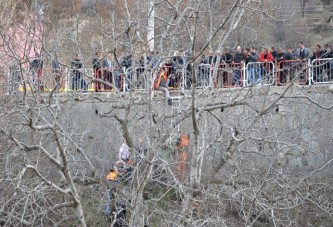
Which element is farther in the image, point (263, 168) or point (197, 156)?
point (263, 168)

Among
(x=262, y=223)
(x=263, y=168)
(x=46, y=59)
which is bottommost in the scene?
(x=262, y=223)

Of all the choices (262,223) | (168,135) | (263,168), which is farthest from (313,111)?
(168,135)

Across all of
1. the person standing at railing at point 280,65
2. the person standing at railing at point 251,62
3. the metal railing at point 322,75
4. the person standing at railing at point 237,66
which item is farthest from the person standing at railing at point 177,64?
the metal railing at point 322,75

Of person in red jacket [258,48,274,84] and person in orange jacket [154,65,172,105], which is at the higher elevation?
person in red jacket [258,48,274,84]

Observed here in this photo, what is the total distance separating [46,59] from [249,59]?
281 inches

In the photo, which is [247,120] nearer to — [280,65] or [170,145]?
[170,145]

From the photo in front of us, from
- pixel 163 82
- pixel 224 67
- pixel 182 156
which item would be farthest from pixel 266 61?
pixel 182 156

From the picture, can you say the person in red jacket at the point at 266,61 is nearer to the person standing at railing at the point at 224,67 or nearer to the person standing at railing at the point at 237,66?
the person standing at railing at the point at 237,66

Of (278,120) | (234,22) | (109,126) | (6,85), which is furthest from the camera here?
(109,126)

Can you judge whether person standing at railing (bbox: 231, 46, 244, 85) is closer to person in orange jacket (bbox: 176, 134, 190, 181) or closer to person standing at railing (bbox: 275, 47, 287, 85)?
person standing at railing (bbox: 275, 47, 287, 85)

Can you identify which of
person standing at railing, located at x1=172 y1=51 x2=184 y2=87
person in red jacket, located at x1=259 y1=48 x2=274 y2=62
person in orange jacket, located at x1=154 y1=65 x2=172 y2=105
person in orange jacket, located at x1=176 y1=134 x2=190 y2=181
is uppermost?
person in red jacket, located at x1=259 y1=48 x2=274 y2=62

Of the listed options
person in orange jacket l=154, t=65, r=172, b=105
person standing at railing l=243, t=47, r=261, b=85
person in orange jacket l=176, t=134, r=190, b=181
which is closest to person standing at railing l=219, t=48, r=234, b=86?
person standing at railing l=243, t=47, r=261, b=85

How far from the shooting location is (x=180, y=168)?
15.1 meters

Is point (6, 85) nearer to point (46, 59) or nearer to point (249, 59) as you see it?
point (46, 59)
